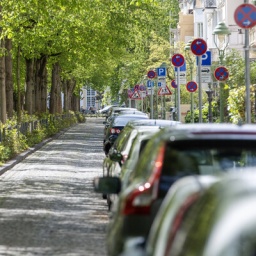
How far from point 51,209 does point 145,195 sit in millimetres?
11080

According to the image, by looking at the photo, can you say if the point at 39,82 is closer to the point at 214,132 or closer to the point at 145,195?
the point at 145,195

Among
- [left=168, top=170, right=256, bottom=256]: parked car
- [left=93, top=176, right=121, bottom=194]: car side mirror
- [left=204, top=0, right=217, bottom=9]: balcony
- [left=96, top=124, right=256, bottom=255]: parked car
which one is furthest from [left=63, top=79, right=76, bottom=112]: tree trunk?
[left=168, top=170, right=256, bottom=256]: parked car

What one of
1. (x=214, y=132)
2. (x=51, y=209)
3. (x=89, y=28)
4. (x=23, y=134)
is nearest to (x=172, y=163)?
(x=214, y=132)

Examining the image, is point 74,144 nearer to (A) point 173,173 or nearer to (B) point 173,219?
(A) point 173,173

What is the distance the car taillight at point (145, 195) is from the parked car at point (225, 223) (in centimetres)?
286

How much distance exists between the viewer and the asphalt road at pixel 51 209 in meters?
13.8

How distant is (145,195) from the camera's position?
25.7 ft

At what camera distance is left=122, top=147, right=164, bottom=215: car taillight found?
24.5 feet

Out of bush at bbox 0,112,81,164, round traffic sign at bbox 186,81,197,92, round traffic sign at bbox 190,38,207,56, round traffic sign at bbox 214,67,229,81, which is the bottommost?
bush at bbox 0,112,81,164

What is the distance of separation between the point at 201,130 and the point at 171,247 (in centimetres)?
315

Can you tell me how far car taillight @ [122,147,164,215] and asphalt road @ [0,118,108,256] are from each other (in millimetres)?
4787

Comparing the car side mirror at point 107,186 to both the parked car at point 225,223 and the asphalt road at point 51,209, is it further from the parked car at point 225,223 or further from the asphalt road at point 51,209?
the parked car at point 225,223

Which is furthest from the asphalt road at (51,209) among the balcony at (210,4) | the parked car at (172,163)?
the balcony at (210,4)

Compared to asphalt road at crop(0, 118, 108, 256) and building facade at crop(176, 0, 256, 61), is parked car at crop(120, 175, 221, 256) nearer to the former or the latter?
asphalt road at crop(0, 118, 108, 256)
